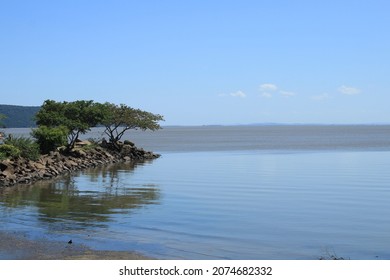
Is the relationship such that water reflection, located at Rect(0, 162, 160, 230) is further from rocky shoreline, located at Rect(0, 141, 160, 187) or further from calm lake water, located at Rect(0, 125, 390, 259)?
rocky shoreline, located at Rect(0, 141, 160, 187)

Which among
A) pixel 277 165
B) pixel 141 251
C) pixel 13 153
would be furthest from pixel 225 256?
pixel 277 165

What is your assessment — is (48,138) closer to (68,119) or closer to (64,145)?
(64,145)

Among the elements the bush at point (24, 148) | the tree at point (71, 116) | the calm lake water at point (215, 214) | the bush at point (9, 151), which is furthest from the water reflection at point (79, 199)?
the tree at point (71, 116)

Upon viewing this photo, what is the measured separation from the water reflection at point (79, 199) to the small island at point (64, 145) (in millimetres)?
2425

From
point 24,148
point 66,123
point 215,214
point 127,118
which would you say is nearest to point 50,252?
point 215,214

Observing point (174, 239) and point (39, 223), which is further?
point (39, 223)

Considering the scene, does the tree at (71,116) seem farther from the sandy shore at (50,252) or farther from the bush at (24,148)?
the sandy shore at (50,252)

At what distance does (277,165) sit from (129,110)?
2670 centimetres

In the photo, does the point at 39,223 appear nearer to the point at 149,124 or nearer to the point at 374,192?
the point at 374,192

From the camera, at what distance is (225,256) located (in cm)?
1434

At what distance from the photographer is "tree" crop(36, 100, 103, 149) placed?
51.7 meters

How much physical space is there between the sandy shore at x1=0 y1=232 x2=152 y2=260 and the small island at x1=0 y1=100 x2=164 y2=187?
56.0ft

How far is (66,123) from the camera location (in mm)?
51594

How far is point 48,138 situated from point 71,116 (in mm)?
7792
